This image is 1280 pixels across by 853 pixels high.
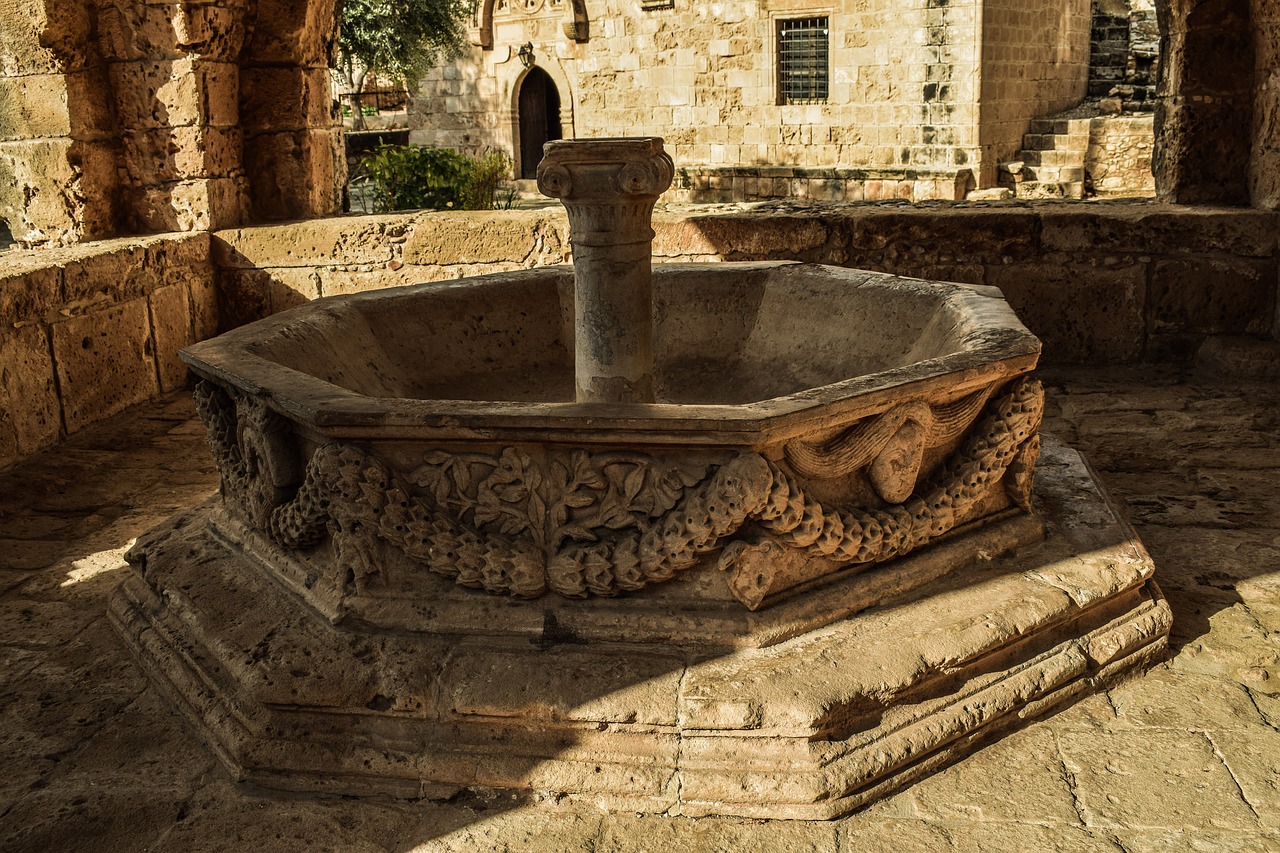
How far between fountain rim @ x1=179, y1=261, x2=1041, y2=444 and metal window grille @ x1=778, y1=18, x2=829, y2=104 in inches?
526

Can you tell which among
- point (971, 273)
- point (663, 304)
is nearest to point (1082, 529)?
point (663, 304)

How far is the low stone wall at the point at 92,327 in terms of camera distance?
16.8ft

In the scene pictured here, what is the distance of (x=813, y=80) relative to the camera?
16219mm

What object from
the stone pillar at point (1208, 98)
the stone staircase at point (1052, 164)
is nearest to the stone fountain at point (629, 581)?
the stone pillar at point (1208, 98)

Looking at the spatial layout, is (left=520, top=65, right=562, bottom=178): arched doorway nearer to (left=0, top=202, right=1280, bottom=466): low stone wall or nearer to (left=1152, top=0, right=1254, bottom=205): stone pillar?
(left=0, top=202, right=1280, bottom=466): low stone wall

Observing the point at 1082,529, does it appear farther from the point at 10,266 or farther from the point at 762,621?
the point at 10,266

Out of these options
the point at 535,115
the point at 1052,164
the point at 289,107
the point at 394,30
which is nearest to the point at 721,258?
the point at 289,107

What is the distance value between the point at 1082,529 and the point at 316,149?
5071 millimetres

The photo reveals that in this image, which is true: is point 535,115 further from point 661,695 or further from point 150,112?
point 661,695

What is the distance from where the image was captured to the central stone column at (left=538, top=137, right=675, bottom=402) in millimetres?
3340

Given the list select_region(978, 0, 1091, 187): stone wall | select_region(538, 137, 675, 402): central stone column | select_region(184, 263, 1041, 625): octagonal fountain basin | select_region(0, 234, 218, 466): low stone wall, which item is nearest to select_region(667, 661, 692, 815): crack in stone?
select_region(184, 263, 1041, 625): octagonal fountain basin

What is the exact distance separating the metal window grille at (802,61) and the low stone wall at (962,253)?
1012 cm

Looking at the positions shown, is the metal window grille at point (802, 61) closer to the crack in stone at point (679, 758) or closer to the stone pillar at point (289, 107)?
the stone pillar at point (289, 107)

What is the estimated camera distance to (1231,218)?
5.86 meters
